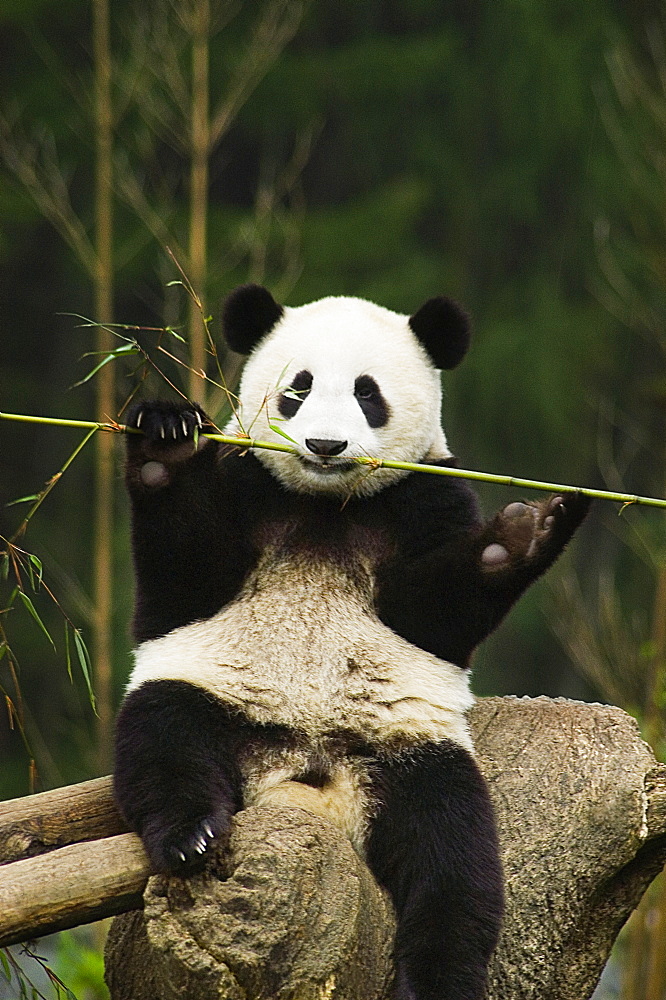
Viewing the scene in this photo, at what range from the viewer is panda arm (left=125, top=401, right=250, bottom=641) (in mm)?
2629

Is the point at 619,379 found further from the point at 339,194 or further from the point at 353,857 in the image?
the point at 353,857

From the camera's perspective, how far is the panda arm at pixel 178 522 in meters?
2.63

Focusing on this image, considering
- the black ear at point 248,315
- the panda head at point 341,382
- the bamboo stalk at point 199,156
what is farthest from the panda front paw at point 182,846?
the bamboo stalk at point 199,156

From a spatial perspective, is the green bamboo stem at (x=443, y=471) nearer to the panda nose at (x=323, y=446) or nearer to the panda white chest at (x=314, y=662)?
the panda nose at (x=323, y=446)

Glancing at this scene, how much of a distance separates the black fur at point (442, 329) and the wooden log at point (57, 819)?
1270 mm

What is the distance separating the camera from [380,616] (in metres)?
2.79

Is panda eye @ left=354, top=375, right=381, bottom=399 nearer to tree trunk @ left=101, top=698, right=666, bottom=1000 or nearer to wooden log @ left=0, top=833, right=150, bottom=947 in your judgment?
tree trunk @ left=101, top=698, right=666, bottom=1000

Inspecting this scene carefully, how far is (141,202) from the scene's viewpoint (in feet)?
15.8

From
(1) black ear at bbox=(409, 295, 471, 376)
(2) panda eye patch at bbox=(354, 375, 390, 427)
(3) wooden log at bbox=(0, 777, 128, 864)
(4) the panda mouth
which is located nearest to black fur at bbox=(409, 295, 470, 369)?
(1) black ear at bbox=(409, 295, 471, 376)

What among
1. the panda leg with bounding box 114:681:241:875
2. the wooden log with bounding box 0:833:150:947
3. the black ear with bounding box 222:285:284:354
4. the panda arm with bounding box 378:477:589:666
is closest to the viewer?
the wooden log with bounding box 0:833:150:947

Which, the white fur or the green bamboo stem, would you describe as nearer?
the green bamboo stem

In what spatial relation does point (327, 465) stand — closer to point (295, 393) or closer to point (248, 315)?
point (295, 393)

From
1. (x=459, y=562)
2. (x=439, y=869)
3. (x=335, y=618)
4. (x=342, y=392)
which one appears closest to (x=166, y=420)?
(x=342, y=392)

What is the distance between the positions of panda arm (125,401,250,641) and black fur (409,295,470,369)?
0.61 m
